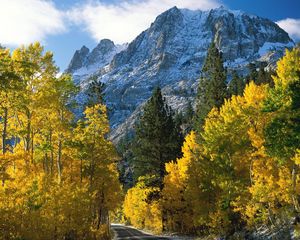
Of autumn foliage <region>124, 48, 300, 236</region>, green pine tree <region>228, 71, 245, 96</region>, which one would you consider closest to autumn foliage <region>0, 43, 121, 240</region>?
autumn foliage <region>124, 48, 300, 236</region>

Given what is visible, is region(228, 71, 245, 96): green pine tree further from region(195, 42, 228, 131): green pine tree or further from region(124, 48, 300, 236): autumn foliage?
region(124, 48, 300, 236): autumn foliage

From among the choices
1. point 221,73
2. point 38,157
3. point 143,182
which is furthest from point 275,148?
point 221,73

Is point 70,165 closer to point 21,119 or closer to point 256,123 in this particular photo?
point 21,119

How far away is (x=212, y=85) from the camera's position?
6159cm

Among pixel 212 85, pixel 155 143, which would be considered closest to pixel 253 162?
pixel 155 143

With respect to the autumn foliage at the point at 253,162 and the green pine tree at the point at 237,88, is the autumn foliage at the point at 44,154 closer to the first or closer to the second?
the autumn foliage at the point at 253,162

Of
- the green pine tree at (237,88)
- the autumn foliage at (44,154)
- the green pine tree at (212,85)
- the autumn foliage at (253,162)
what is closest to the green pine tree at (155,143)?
the green pine tree at (212,85)

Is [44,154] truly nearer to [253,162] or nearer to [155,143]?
[253,162]

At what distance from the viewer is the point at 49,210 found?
874 inches

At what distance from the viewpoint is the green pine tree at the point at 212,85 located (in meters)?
59.8

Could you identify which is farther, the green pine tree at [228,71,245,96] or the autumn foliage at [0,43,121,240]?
the green pine tree at [228,71,245,96]

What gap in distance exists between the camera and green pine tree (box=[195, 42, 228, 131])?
59750 mm

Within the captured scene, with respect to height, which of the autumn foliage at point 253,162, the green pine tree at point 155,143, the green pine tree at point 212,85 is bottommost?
the autumn foliage at point 253,162

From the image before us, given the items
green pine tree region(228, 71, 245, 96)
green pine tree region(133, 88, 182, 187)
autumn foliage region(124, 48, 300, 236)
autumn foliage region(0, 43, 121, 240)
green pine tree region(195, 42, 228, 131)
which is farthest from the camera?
green pine tree region(228, 71, 245, 96)
